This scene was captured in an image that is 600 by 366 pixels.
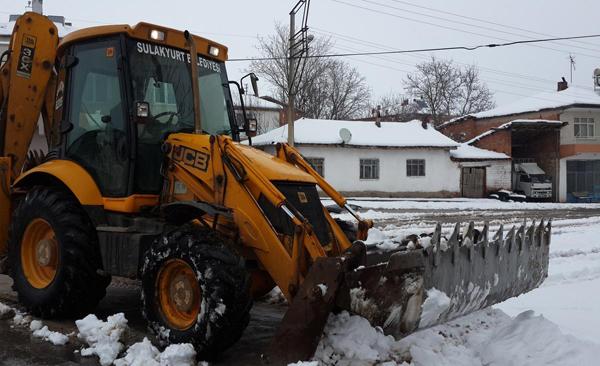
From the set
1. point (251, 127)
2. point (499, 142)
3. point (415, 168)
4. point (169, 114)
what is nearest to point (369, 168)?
point (415, 168)

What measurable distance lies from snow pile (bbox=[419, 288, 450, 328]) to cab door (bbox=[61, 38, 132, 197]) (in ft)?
9.15

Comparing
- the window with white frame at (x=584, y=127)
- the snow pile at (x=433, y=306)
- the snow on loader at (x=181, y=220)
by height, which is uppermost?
the window with white frame at (x=584, y=127)

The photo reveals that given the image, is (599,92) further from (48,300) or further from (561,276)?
(48,300)

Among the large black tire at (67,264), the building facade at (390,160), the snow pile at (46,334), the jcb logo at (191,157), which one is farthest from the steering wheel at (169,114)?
the building facade at (390,160)

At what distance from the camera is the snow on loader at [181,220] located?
13.1 feet

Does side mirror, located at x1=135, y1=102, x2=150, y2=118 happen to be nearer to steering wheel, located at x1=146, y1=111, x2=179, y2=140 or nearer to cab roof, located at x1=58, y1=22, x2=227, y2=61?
steering wheel, located at x1=146, y1=111, x2=179, y2=140

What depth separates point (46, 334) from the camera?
4848 millimetres

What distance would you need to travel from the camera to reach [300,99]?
42438 mm

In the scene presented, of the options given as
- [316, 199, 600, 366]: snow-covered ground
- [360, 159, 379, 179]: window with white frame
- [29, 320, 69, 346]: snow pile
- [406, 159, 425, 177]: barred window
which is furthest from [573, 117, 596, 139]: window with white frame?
[29, 320, 69, 346]: snow pile

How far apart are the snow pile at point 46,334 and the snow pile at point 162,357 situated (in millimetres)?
787

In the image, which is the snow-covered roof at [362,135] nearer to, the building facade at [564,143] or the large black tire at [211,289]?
the building facade at [564,143]

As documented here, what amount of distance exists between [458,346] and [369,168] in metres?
27.6

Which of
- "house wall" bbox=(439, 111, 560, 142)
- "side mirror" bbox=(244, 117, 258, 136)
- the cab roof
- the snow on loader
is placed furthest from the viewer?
"house wall" bbox=(439, 111, 560, 142)

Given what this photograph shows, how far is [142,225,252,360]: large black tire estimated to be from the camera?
4.00 m
